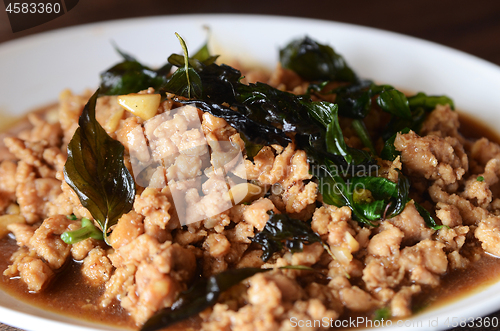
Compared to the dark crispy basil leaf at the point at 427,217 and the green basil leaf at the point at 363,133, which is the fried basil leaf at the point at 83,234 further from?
the dark crispy basil leaf at the point at 427,217

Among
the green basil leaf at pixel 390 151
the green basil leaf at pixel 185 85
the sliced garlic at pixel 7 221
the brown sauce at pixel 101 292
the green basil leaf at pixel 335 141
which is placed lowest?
the sliced garlic at pixel 7 221

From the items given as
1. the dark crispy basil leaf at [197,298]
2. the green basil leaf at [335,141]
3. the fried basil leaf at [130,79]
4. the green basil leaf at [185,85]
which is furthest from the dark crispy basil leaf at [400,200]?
the fried basil leaf at [130,79]

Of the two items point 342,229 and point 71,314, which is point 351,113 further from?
point 71,314

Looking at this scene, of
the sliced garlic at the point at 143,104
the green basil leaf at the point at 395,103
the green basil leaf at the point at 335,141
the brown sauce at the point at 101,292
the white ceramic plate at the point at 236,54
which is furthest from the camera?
the white ceramic plate at the point at 236,54

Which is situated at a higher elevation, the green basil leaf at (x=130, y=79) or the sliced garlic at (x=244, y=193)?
the green basil leaf at (x=130, y=79)

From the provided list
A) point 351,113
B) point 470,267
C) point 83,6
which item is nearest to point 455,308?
point 470,267

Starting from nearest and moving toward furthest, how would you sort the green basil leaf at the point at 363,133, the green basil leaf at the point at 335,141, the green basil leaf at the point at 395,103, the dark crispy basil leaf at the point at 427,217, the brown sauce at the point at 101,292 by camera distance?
the brown sauce at the point at 101,292, the green basil leaf at the point at 335,141, the dark crispy basil leaf at the point at 427,217, the green basil leaf at the point at 363,133, the green basil leaf at the point at 395,103

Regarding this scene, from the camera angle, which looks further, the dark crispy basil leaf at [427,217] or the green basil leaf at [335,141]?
the dark crispy basil leaf at [427,217]
